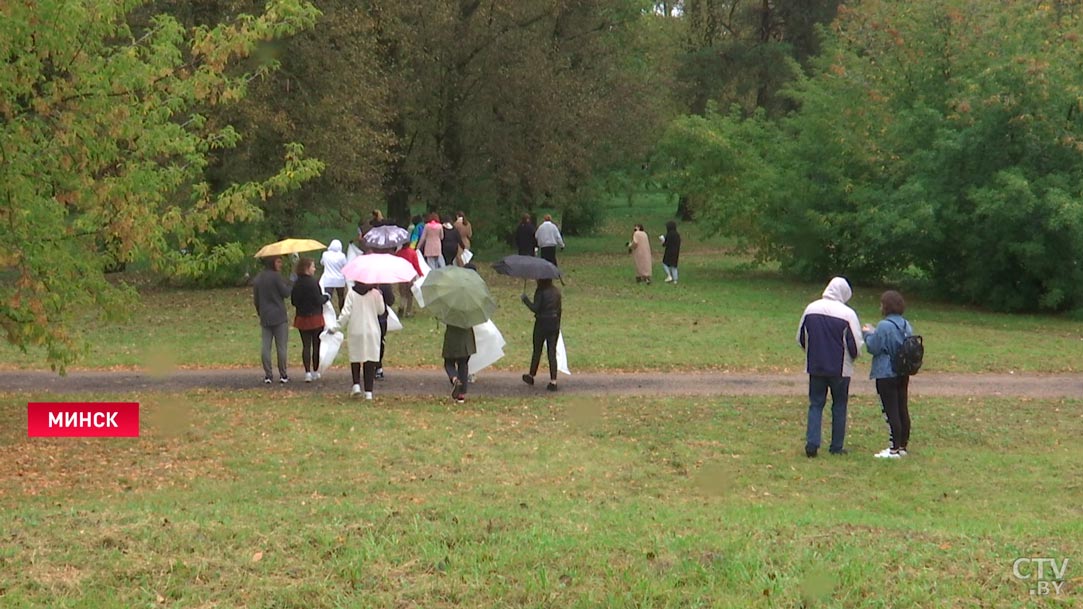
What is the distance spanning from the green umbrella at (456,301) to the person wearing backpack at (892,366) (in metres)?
4.65

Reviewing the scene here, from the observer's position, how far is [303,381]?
16.4 meters

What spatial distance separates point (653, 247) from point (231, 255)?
36250 mm

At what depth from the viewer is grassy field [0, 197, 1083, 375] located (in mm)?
18391

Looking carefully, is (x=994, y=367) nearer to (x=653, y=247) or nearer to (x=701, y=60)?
(x=653, y=247)

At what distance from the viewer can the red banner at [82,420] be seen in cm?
1320

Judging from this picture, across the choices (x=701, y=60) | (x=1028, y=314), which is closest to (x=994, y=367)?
(x=1028, y=314)

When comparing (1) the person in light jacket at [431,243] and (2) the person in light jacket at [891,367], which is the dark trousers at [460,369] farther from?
(1) the person in light jacket at [431,243]

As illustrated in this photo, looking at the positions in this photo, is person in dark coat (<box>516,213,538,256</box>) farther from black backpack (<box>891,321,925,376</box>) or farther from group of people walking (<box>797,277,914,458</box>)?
black backpack (<box>891,321,925,376</box>)

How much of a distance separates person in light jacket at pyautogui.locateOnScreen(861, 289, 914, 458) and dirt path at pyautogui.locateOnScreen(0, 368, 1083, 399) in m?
3.58

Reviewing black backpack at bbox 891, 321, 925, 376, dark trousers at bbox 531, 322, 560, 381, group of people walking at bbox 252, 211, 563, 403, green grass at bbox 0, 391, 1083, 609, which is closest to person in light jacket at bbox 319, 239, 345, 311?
group of people walking at bbox 252, 211, 563, 403

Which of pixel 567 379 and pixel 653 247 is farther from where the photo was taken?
pixel 653 247

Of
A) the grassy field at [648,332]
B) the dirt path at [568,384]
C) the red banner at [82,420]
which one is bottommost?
the red banner at [82,420]

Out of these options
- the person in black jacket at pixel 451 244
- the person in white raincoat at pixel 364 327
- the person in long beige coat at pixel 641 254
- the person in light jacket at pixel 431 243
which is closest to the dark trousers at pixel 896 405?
the person in white raincoat at pixel 364 327

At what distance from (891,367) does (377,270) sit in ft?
20.2
